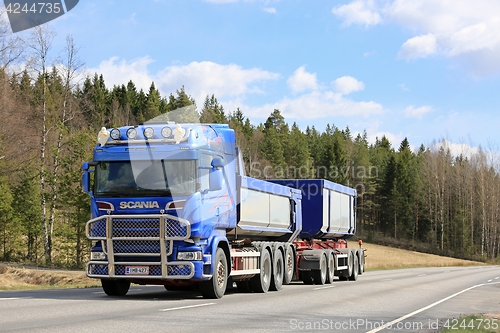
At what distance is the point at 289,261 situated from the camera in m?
18.8

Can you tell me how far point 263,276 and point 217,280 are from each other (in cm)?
332

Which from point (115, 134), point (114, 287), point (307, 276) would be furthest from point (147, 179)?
point (307, 276)

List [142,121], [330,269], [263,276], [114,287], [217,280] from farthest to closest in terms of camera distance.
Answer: [142,121]
[330,269]
[263,276]
[114,287]
[217,280]

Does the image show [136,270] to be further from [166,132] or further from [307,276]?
[307,276]

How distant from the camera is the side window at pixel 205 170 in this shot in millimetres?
12336

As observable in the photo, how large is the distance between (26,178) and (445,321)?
4263cm

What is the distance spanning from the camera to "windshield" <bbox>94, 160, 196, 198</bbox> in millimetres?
12000

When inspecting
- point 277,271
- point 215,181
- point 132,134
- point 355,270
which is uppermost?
point 132,134

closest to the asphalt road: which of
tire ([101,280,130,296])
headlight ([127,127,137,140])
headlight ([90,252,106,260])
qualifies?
tire ([101,280,130,296])

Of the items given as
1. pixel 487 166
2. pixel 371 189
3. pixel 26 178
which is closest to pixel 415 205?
pixel 371 189

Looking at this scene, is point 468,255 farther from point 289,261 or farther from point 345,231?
point 289,261

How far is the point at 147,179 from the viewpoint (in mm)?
12102

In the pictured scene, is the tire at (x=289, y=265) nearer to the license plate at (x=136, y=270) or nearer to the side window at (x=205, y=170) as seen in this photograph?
the side window at (x=205, y=170)

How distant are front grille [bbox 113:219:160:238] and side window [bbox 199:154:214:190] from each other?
4.64 feet
